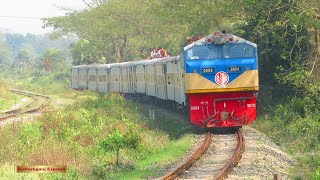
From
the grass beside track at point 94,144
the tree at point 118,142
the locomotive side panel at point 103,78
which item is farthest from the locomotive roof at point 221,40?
the locomotive side panel at point 103,78

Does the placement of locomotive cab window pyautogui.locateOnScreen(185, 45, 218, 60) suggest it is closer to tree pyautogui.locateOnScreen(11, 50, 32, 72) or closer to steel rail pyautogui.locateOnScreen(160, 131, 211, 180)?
steel rail pyautogui.locateOnScreen(160, 131, 211, 180)

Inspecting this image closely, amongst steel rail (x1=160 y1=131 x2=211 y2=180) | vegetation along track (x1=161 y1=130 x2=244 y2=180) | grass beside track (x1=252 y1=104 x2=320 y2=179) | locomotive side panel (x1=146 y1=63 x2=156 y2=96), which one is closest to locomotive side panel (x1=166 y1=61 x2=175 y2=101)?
locomotive side panel (x1=146 y1=63 x2=156 y2=96)

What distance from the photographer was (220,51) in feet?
62.8

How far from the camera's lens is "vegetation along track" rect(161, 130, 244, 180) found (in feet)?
39.8

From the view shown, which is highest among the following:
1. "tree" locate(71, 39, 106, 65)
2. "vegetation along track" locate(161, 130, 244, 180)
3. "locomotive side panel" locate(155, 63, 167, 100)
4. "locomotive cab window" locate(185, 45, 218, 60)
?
"tree" locate(71, 39, 106, 65)

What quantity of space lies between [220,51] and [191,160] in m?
6.35

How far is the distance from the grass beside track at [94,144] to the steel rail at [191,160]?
55 centimetres

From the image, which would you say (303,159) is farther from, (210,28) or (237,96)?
(210,28)

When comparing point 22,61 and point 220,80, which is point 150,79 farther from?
point 22,61

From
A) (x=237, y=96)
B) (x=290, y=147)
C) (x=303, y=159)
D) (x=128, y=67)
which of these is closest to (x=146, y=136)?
(x=237, y=96)

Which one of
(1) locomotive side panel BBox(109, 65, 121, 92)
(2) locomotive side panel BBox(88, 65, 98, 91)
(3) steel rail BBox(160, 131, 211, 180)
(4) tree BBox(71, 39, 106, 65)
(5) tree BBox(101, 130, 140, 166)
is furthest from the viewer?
(4) tree BBox(71, 39, 106, 65)

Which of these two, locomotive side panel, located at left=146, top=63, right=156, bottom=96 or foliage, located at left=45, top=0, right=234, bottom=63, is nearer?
locomotive side panel, located at left=146, top=63, right=156, bottom=96

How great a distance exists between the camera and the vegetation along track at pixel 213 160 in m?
12.1

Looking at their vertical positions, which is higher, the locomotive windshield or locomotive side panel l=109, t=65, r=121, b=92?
the locomotive windshield
